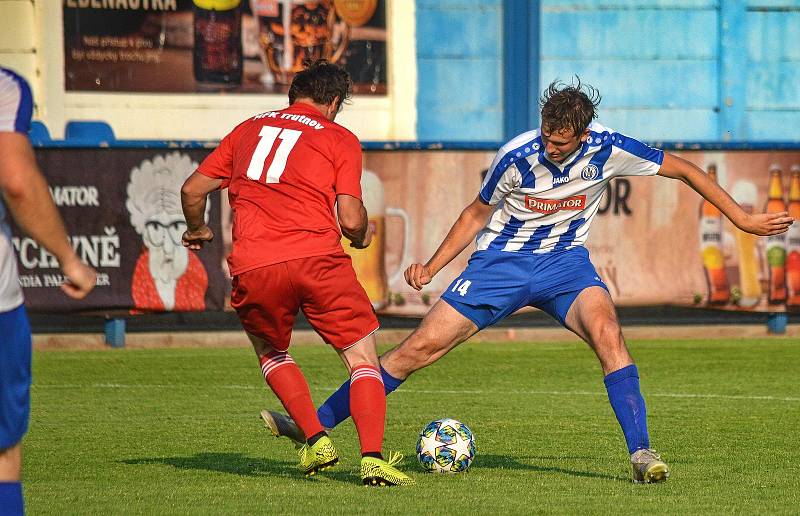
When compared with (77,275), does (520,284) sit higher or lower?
lower

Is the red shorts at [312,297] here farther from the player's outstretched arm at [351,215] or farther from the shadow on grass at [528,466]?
the shadow on grass at [528,466]

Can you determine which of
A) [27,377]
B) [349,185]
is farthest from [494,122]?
[27,377]

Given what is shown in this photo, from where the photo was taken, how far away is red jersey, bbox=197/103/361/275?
270 inches

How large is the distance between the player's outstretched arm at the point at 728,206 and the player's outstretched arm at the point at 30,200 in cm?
347

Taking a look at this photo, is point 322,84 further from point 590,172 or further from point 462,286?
point 590,172

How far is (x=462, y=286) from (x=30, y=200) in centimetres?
340

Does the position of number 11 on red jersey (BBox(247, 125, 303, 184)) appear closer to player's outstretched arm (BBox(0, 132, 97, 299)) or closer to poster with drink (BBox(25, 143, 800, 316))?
player's outstretched arm (BBox(0, 132, 97, 299))

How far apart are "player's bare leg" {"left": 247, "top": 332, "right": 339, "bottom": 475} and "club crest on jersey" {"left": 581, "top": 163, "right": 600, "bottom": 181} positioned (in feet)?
5.60

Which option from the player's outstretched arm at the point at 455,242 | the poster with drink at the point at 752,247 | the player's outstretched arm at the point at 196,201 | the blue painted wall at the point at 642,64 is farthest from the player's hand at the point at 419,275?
the blue painted wall at the point at 642,64

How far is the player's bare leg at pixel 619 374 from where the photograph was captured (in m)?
7.04

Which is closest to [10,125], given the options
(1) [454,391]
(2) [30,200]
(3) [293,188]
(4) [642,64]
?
(2) [30,200]

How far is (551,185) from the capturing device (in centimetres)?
757

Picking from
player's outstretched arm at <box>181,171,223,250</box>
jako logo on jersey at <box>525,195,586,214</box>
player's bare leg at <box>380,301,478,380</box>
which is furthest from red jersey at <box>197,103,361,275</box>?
jako logo on jersey at <box>525,195,586,214</box>

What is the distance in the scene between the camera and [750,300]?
15.5m
